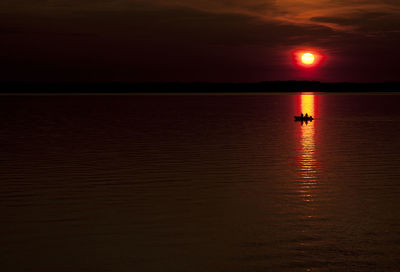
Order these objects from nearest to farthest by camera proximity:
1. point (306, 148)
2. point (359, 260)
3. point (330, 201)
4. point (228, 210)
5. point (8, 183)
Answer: point (359, 260) < point (228, 210) < point (330, 201) < point (8, 183) < point (306, 148)

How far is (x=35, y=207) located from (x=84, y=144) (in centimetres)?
2449

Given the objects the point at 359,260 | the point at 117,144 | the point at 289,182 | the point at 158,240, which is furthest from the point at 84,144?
the point at 359,260

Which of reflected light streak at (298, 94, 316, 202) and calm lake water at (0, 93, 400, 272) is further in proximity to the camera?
reflected light streak at (298, 94, 316, 202)

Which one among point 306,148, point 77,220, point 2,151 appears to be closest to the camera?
point 77,220

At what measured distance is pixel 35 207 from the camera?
64.8ft

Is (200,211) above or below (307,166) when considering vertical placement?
below

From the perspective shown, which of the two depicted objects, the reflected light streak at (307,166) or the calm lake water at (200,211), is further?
the reflected light streak at (307,166)

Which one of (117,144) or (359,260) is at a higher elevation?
(117,144)

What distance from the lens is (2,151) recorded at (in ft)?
126

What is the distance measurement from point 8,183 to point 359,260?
17.1 meters

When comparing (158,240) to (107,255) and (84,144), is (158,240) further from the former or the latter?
(84,144)

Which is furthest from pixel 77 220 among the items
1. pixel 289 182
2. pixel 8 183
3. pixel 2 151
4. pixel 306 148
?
pixel 306 148

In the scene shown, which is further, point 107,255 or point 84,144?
point 84,144

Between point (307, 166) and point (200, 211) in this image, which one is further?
point (307, 166)
